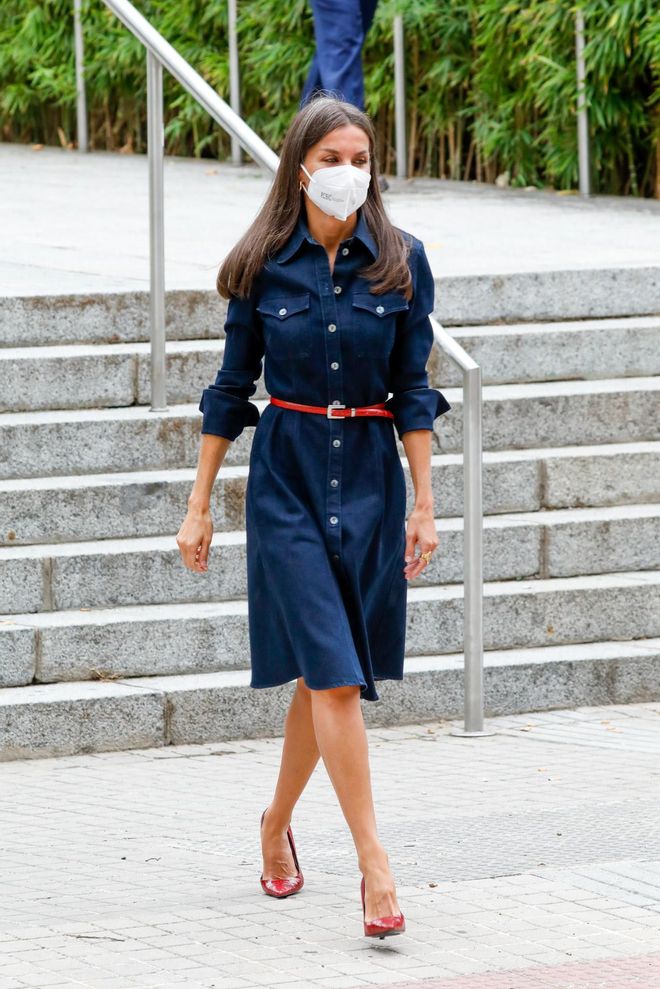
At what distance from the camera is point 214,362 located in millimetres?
7703

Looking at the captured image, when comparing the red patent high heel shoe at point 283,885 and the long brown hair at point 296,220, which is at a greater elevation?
the long brown hair at point 296,220

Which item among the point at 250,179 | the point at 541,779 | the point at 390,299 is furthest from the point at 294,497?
the point at 250,179

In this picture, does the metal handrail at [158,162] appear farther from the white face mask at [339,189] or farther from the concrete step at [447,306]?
the white face mask at [339,189]

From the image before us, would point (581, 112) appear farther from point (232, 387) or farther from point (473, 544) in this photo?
point (232, 387)

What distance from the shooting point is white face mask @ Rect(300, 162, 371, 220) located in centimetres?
455

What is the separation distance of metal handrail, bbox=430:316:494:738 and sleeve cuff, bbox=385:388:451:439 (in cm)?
160

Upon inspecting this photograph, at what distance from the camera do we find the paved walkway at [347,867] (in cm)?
426

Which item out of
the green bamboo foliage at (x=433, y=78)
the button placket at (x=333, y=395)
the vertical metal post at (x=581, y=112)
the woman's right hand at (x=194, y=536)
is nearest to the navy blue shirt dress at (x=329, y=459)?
the button placket at (x=333, y=395)

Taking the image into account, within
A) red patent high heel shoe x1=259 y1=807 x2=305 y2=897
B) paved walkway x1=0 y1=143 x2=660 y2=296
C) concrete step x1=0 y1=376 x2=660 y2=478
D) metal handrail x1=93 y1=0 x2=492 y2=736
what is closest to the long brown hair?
red patent high heel shoe x1=259 y1=807 x2=305 y2=897

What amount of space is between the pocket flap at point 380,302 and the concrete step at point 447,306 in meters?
3.29

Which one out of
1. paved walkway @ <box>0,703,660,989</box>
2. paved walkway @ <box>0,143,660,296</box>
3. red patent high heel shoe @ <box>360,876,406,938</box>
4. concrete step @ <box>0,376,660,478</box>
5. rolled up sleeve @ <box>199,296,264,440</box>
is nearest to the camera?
paved walkway @ <box>0,703,660,989</box>

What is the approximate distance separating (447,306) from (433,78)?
196 inches

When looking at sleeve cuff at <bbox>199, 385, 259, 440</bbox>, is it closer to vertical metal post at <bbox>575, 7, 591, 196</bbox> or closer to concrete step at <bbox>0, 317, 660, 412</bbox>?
concrete step at <bbox>0, 317, 660, 412</bbox>

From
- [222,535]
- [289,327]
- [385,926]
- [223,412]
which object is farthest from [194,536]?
[222,535]
